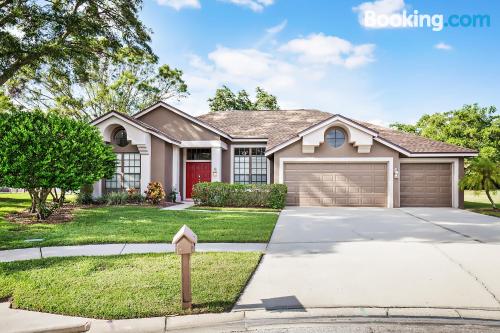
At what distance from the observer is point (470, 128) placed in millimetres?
33688

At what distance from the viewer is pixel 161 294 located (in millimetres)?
4109

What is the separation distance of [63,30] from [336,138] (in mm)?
14874

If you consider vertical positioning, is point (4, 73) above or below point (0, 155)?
above

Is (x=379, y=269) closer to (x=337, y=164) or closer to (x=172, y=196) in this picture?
(x=337, y=164)

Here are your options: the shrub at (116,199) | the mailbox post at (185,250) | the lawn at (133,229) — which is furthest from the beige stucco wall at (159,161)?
the mailbox post at (185,250)

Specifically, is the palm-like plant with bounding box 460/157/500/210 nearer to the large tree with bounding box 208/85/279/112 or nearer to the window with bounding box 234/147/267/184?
the window with bounding box 234/147/267/184

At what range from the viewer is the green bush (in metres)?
14.6

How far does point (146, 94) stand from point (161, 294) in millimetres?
30631

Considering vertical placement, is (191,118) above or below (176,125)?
above

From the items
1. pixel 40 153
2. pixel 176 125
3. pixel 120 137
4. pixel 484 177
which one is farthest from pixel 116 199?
pixel 484 177

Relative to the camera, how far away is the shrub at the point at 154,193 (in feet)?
48.5

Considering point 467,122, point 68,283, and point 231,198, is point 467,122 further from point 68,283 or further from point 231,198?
point 68,283

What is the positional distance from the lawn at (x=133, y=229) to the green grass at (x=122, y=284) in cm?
157

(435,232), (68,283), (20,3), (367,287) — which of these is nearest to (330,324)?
(367,287)
